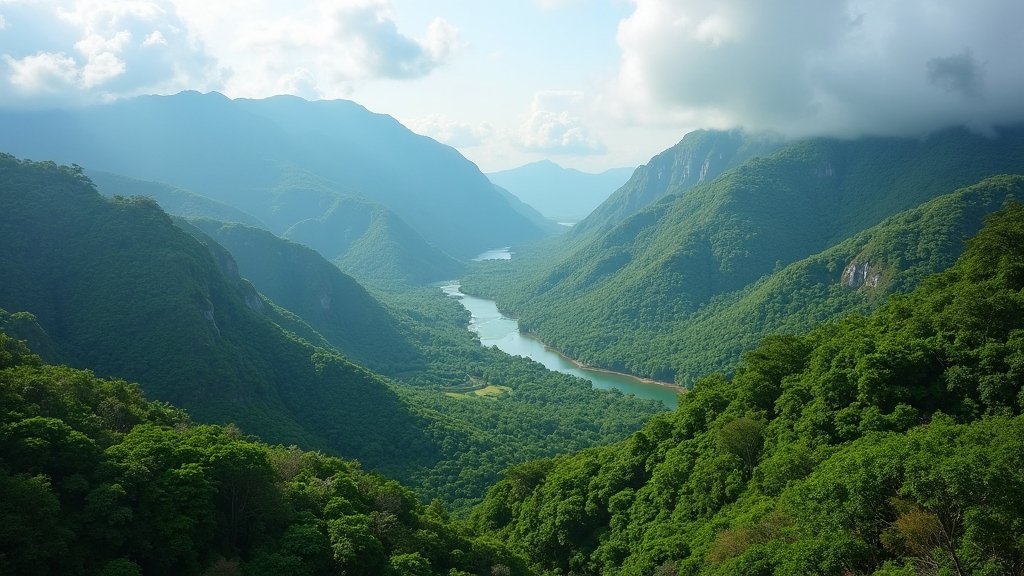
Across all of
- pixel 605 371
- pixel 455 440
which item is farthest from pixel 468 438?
pixel 605 371

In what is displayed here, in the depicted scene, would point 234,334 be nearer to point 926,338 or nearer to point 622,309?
point 926,338

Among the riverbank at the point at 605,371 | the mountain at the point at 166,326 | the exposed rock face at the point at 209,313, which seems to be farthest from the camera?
the riverbank at the point at 605,371

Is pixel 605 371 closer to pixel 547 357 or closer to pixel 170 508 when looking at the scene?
pixel 547 357

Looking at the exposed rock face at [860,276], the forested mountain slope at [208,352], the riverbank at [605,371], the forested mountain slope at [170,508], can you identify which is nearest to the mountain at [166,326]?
the forested mountain slope at [208,352]

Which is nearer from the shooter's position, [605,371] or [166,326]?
[166,326]

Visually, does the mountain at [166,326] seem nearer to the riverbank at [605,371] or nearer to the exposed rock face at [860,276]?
the riverbank at [605,371]
